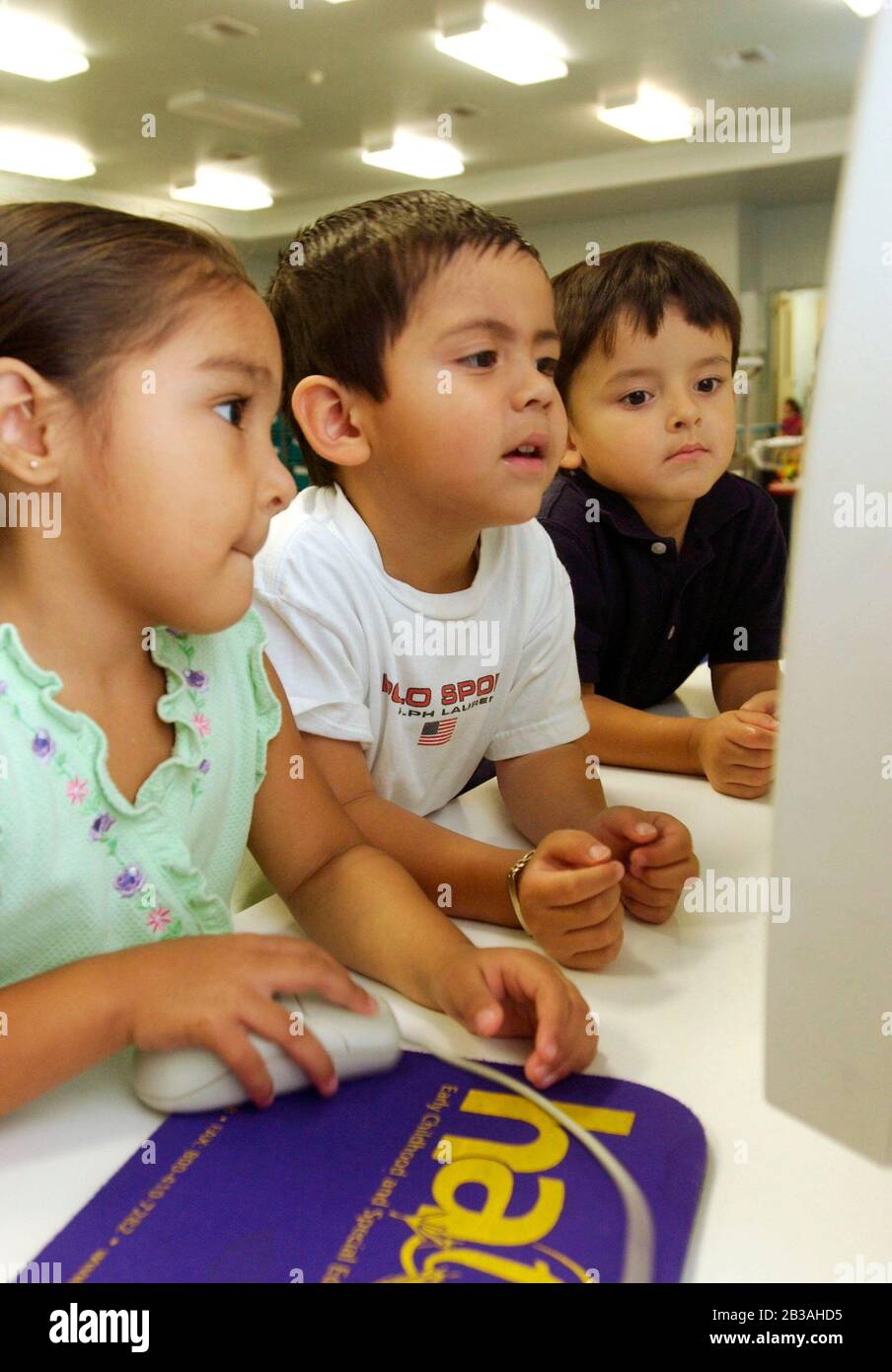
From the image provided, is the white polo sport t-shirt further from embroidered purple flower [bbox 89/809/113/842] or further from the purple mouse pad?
the purple mouse pad

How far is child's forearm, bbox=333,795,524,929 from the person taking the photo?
625 mm

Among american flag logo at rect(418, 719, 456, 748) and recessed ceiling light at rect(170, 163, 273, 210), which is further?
recessed ceiling light at rect(170, 163, 273, 210)

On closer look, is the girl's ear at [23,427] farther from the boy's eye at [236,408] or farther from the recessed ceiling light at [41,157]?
A: the recessed ceiling light at [41,157]

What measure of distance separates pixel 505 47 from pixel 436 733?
4.51m

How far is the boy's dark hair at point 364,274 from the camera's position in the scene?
0.74 metres

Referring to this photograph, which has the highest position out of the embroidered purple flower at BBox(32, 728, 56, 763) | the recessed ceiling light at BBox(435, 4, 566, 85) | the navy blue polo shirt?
the recessed ceiling light at BBox(435, 4, 566, 85)

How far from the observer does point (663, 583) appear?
1130 millimetres

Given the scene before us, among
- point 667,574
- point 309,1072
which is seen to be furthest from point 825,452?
point 667,574

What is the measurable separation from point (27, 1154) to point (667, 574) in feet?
2.86

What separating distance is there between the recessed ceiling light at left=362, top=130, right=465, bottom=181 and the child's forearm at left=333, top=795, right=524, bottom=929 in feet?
19.5

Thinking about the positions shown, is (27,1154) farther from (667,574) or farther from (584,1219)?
(667,574)

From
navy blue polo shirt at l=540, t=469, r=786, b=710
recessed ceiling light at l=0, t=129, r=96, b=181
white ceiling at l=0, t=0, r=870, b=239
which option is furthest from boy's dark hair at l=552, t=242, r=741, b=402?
recessed ceiling light at l=0, t=129, r=96, b=181

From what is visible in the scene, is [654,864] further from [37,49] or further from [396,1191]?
[37,49]

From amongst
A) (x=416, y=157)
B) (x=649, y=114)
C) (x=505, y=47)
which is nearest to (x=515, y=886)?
(x=505, y=47)
